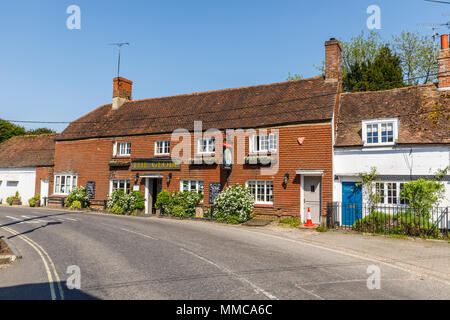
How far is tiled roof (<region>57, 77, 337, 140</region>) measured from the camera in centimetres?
1997

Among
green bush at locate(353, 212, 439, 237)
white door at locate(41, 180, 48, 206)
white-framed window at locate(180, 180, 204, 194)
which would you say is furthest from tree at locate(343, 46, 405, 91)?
white door at locate(41, 180, 48, 206)

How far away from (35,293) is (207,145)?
15.9 meters

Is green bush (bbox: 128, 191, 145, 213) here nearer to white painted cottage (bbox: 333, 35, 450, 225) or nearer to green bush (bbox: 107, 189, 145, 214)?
green bush (bbox: 107, 189, 145, 214)

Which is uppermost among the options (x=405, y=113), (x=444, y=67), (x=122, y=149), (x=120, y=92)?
(x=120, y=92)

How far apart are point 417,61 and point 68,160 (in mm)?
33878

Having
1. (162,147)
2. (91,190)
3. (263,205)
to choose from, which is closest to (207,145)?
(162,147)

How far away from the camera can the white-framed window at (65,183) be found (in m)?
27.2

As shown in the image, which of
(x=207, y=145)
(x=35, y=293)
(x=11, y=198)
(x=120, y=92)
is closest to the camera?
(x=35, y=293)

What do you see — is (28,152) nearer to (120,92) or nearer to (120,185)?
(120,92)

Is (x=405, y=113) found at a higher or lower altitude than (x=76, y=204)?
higher

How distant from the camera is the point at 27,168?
1209 inches

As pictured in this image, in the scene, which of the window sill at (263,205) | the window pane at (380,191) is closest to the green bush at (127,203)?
the window sill at (263,205)
